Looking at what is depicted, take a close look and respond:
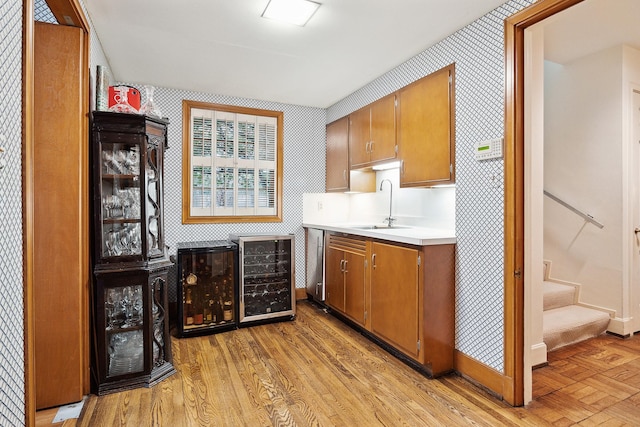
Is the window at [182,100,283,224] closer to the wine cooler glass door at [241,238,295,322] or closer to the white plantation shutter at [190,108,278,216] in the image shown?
the white plantation shutter at [190,108,278,216]

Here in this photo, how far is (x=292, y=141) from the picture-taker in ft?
13.9

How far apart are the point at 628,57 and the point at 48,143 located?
175 inches

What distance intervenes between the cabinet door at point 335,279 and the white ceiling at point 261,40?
173 cm

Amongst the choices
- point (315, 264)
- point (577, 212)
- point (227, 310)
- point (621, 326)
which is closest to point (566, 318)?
point (621, 326)

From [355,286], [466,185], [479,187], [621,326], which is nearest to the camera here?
[479,187]

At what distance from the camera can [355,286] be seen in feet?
10.5

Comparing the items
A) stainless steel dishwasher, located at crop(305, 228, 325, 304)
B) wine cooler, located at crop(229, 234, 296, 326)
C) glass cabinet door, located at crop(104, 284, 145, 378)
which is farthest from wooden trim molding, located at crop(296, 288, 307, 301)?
glass cabinet door, located at crop(104, 284, 145, 378)

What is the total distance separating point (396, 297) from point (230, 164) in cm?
236

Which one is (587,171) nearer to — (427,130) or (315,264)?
(427,130)

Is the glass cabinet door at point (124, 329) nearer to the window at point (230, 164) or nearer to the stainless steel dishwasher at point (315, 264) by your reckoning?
the window at point (230, 164)

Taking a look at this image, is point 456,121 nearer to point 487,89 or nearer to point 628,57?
point 487,89

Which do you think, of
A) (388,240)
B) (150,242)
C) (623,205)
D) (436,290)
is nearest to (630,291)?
(623,205)

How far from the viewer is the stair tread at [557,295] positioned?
3.21 metres

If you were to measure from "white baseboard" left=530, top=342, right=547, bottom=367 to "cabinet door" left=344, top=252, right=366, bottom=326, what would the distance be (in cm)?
128
